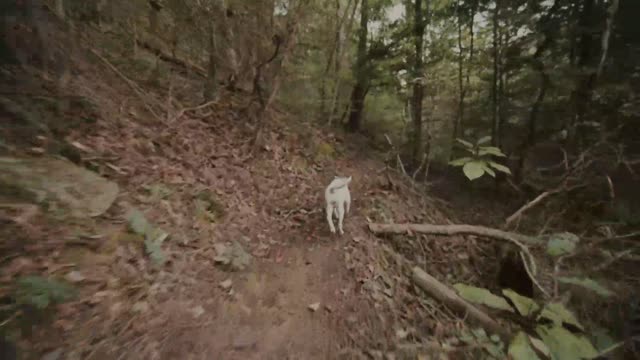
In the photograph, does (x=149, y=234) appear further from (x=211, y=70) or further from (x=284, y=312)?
(x=211, y=70)

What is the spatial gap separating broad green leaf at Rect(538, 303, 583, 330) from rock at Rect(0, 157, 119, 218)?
14.9 feet

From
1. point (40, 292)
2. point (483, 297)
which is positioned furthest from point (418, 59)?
point (40, 292)

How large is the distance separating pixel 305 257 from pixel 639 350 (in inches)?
207

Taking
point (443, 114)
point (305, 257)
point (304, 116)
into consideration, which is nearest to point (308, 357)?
point (305, 257)

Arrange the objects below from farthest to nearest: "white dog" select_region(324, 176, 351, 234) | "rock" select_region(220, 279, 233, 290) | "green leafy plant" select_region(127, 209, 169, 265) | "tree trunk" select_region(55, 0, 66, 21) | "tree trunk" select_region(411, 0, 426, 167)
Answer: "tree trunk" select_region(411, 0, 426, 167) → "white dog" select_region(324, 176, 351, 234) → "tree trunk" select_region(55, 0, 66, 21) → "rock" select_region(220, 279, 233, 290) → "green leafy plant" select_region(127, 209, 169, 265)

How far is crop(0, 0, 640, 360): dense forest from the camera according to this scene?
283 cm

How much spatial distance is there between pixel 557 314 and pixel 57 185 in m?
5.06

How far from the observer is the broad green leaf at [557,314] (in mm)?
2668

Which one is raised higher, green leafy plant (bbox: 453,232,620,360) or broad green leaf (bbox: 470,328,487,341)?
green leafy plant (bbox: 453,232,620,360)

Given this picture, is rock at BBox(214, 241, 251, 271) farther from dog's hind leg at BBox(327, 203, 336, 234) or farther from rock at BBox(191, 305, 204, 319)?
dog's hind leg at BBox(327, 203, 336, 234)

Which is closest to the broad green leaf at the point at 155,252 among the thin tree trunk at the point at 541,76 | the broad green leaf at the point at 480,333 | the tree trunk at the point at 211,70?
the broad green leaf at the point at 480,333

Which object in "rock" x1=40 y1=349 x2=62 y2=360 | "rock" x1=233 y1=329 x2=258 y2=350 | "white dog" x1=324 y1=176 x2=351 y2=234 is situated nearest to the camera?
"rock" x1=40 y1=349 x2=62 y2=360

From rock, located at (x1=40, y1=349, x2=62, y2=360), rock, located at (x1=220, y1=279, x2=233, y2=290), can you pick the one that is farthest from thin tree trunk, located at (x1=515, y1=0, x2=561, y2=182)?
rock, located at (x1=40, y1=349, x2=62, y2=360)

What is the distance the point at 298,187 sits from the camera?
6.65 meters
